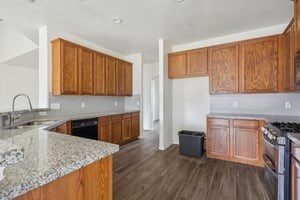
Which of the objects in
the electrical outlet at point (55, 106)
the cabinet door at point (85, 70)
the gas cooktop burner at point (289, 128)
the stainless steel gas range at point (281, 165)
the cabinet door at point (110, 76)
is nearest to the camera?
the stainless steel gas range at point (281, 165)

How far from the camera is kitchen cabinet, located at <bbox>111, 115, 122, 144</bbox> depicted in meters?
4.01

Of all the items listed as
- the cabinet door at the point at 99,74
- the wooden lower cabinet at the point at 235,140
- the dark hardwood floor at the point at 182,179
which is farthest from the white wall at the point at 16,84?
the wooden lower cabinet at the point at 235,140

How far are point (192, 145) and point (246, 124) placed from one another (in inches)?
43.6

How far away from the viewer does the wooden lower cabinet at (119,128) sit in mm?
3730

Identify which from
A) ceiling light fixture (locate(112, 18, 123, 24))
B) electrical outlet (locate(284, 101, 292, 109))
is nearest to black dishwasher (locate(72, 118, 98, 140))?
ceiling light fixture (locate(112, 18, 123, 24))

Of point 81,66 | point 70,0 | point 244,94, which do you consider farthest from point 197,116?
point 70,0

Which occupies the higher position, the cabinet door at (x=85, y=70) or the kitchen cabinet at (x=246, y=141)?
the cabinet door at (x=85, y=70)

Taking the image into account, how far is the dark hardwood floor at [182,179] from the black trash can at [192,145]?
5.3 inches

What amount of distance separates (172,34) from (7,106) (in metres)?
5.57

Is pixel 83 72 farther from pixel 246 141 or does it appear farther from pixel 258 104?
pixel 258 104

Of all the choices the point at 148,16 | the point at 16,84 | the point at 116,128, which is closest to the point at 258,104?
the point at 148,16

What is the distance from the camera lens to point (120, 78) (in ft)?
15.4

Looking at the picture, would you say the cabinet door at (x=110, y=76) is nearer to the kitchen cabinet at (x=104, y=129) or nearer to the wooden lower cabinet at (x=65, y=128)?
the kitchen cabinet at (x=104, y=129)

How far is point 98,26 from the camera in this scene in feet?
10.7
